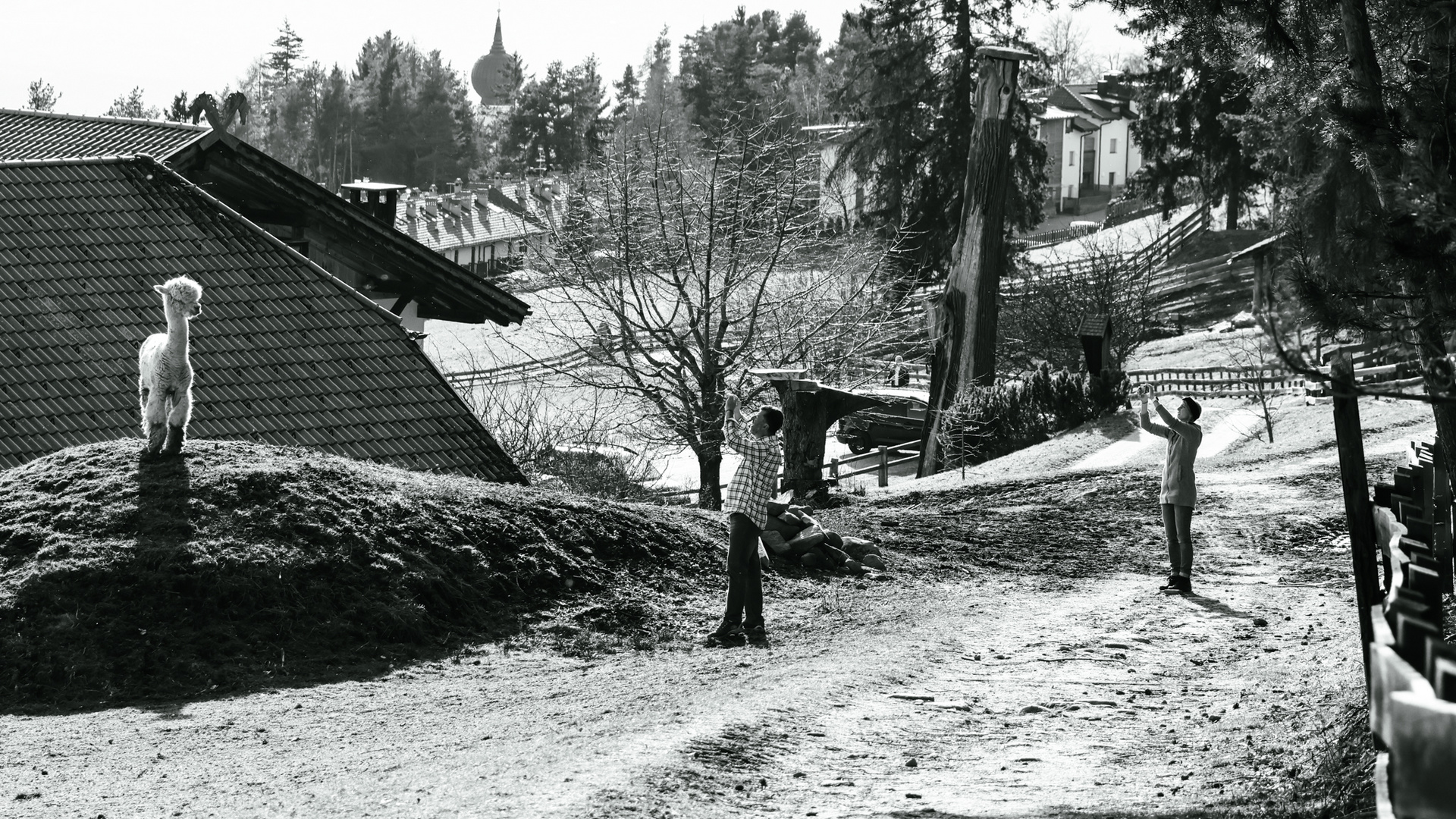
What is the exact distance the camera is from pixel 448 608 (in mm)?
10102

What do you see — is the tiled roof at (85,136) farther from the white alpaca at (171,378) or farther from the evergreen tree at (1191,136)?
the evergreen tree at (1191,136)

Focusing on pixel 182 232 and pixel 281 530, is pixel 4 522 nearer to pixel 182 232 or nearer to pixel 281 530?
pixel 281 530

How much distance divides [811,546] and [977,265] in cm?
1284

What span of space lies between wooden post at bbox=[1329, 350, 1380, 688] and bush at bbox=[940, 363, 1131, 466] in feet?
52.5

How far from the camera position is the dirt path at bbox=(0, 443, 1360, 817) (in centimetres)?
647

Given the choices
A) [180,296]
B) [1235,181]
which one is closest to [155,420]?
[180,296]

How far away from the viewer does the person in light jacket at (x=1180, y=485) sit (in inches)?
463

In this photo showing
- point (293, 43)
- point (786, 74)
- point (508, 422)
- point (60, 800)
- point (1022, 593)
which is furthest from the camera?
point (293, 43)

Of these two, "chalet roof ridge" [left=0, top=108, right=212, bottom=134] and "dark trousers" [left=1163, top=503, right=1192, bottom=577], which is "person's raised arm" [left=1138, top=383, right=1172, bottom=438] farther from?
"chalet roof ridge" [left=0, top=108, right=212, bottom=134]

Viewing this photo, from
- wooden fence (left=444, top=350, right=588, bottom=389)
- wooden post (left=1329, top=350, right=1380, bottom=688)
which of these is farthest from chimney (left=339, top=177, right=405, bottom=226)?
wooden post (left=1329, top=350, right=1380, bottom=688)

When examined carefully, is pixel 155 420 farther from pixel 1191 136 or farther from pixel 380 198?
pixel 1191 136

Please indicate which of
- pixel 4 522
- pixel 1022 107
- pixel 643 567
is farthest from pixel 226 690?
pixel 1022 107

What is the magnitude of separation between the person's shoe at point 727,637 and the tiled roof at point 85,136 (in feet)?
40.2

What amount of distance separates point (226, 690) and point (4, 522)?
2487 mm
